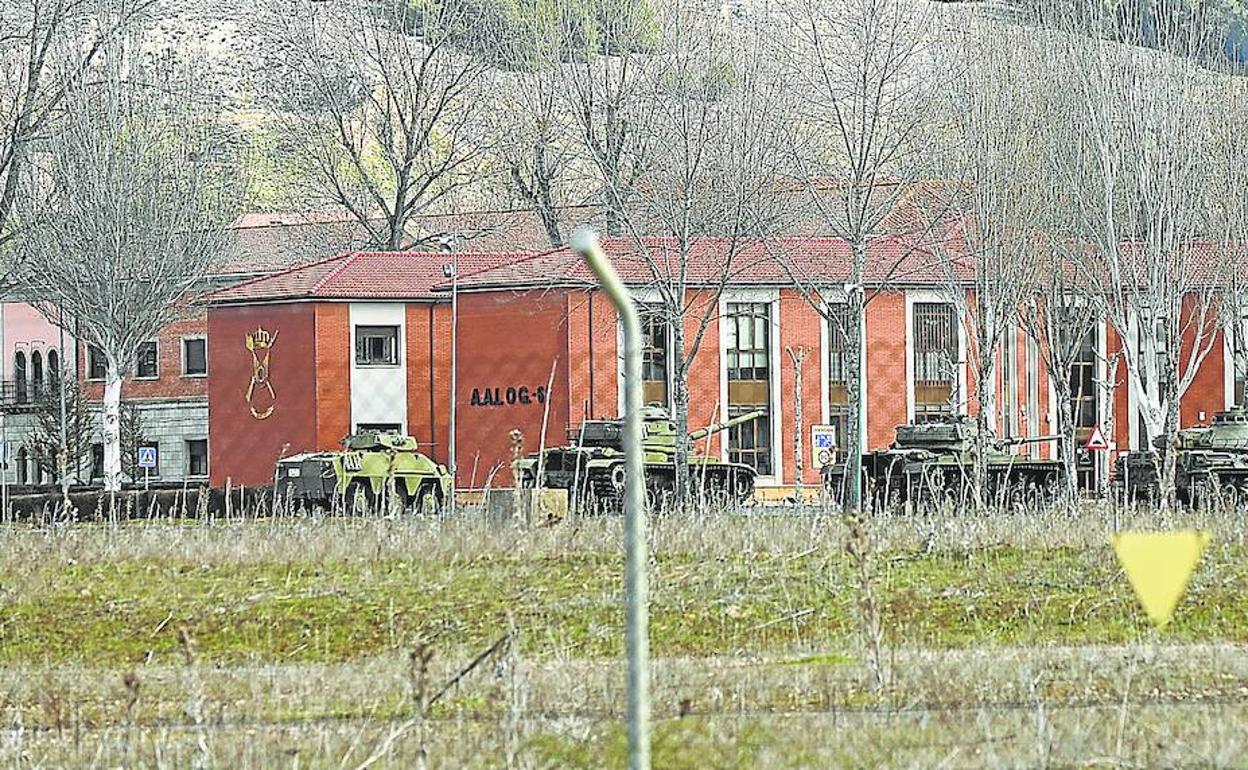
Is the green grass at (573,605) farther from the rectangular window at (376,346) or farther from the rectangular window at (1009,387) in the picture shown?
the rectangular window at (376,346)

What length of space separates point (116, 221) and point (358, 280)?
8.67 m

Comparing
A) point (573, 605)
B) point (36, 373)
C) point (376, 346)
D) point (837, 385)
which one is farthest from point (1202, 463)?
point (36, 373)

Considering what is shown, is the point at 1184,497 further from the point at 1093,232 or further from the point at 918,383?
the point at 918,383

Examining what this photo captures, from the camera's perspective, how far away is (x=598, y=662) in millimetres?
14844

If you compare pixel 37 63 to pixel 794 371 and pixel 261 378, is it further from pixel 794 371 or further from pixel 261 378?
pixel 794 371

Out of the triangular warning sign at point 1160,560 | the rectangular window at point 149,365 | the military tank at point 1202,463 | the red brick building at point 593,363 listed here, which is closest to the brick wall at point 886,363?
the red brick building at point 593,363

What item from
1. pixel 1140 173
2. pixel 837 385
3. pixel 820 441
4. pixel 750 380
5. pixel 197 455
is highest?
pixel 1140 173

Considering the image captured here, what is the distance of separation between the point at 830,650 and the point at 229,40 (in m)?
139

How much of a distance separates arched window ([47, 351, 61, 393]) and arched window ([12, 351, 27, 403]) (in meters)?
1.32

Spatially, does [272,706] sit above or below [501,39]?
below

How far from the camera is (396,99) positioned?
224 ft

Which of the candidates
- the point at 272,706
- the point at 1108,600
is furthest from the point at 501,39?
the point at 272,706

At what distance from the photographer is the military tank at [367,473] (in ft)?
128

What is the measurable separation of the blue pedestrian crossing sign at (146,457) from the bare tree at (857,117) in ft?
94.6
